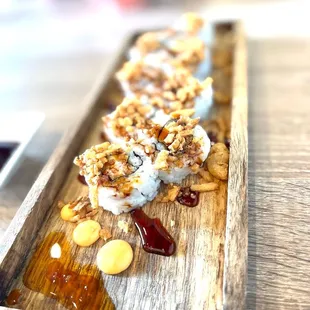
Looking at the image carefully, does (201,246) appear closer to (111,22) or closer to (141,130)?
(141,130)

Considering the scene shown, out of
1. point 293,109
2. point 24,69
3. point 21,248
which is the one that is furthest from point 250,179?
point 24,69

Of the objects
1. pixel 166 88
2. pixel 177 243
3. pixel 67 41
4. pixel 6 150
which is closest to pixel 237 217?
pixel 177 243

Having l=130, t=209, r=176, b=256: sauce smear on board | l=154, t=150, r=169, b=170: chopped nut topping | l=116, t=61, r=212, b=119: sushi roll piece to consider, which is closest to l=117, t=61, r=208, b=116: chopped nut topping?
l=116, t=61, r=212, b=119: sushi roll piece

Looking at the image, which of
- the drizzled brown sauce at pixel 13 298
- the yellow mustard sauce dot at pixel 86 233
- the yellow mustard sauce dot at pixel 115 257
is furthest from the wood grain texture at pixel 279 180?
the drizzled brown sauce at pixel 13 298

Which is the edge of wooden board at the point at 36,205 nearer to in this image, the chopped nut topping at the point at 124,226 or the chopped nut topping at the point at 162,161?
the chopped nut topping at the point at 124,226

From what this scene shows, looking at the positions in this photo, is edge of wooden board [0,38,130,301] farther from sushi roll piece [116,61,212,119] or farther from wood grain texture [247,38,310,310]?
wood grain texture [247,38,310,310]
